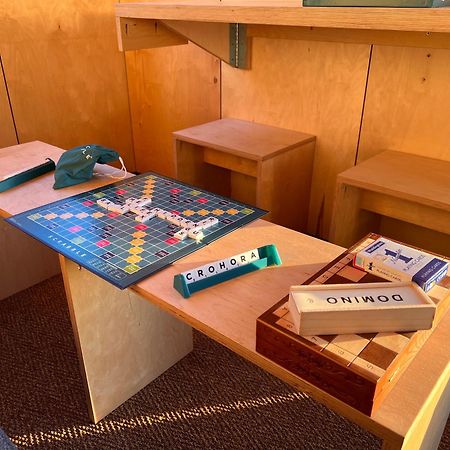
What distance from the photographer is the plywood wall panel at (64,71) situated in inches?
97.7

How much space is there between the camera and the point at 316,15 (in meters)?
1.19

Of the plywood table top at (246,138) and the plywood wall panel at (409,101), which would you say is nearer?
the plywood wall panel at (409,101)

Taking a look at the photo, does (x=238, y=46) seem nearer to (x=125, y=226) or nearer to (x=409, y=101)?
(x=409, y=101)

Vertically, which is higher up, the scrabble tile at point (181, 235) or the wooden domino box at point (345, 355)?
the wooden domino box at point (345, 355)

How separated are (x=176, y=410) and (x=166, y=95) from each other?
6.55 feet

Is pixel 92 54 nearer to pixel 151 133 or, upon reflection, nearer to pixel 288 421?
pixel 151 133

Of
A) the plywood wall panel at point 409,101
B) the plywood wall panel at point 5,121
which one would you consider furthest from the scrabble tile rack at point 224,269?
the plywood wall panel at point 5,121

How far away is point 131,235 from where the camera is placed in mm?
1163

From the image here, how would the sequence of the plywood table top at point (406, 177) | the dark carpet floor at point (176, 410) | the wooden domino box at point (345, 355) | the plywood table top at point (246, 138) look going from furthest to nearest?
the plywood table top at point (246, 138) < the plywood table top at point (406, 177) < the dark carpet floor at point (176, 410) < the wooden domino box at point (345, 355)

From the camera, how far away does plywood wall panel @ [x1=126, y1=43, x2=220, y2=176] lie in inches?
103

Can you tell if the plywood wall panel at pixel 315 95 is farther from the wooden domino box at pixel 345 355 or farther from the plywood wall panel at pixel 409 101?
the wooden domino box at pixel 345 355

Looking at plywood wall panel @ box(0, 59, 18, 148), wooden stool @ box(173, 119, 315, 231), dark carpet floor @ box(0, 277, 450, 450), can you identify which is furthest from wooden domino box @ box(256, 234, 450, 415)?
plywood wall panel @ box(0, 59, 18, 148)

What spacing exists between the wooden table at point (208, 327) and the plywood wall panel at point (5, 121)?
794 millimetres

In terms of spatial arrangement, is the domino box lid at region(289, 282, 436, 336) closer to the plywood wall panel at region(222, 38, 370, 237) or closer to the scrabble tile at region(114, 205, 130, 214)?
the scrabble tile at region(114, 205, 130, 214)
